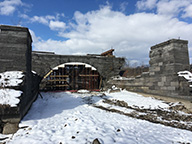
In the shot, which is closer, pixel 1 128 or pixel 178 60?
pixel 1 128

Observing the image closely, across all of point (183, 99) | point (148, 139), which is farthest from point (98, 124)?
point (183, 99)

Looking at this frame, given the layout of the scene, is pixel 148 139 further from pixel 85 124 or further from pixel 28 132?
pixel 28 132

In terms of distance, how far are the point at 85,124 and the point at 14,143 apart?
1.95 m

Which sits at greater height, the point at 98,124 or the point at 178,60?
the point at 178,60

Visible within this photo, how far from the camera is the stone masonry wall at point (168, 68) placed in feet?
20.9

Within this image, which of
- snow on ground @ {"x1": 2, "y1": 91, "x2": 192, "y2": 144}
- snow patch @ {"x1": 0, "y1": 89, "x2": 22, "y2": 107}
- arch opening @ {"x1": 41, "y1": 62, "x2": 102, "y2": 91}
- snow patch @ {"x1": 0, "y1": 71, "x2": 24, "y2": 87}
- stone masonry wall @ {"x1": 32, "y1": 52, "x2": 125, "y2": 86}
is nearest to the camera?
snow on ground @ {"x1": 2, "y1": 91, "x2": 192, "y2": 144}

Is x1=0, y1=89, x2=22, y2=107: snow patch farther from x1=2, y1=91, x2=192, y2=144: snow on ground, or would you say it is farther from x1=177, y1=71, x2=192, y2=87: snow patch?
x1=177, y1=71, x2=192, y2=87: snow patch

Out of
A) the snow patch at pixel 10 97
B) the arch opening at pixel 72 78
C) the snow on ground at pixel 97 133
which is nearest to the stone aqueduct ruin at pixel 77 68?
the arch opening at pixel 72 78

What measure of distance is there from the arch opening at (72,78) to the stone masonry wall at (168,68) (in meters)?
6.83

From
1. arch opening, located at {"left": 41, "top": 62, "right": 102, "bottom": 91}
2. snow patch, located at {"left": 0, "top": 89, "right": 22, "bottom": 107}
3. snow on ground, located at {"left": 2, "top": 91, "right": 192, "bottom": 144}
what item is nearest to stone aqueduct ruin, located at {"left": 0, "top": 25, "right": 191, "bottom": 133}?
arch opening, located at {"left": 41, "top": 62, "right": 102, "bottom": 91}

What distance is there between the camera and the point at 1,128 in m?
3.65

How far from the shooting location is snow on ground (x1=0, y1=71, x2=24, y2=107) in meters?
3.79

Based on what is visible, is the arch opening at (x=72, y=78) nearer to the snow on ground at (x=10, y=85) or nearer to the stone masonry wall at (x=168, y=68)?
the stone masonry wall at (x=168, y=68)

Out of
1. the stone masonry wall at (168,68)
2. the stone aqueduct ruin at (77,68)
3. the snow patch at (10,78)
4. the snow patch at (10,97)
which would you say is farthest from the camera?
the stone masonry wall at (168,68)
